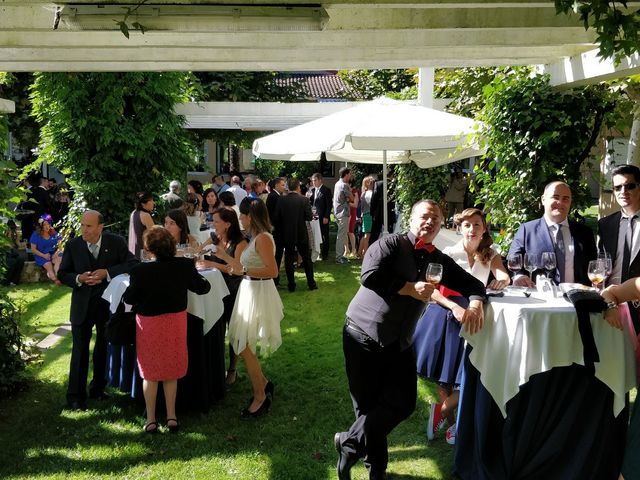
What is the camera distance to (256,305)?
5.27 m

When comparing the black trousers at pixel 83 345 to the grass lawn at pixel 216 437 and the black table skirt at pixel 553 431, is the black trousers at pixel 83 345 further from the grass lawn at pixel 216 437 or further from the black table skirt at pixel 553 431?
the black table skirt at pixel 553 431

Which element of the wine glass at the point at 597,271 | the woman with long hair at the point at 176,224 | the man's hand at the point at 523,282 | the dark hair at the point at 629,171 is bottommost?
the man's hand at the point at 523,282

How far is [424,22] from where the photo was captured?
4.56 metres

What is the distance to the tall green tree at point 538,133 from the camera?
231 inches

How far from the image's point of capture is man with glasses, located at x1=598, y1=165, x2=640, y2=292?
4.30m

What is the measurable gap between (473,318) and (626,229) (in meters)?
1.47

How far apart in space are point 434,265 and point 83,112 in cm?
767

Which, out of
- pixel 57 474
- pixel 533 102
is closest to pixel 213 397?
pixel 57 474

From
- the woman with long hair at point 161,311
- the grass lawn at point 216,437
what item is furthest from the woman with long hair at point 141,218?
the woman with long hair at point 161,311

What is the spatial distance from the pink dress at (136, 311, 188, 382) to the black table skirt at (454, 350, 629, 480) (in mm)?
2202

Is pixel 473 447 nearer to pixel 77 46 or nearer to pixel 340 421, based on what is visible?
pixel 340 421

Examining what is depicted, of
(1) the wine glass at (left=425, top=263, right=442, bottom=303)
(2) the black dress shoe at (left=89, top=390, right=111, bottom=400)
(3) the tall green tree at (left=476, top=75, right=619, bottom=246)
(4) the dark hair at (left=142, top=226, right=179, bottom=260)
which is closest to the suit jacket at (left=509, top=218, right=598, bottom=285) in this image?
(1) the wine glass at (left=425, top=263, right=442, bottom=303)

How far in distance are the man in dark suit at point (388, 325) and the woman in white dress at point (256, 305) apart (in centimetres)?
139

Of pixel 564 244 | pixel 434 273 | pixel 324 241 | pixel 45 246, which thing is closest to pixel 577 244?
pixel 564 244
